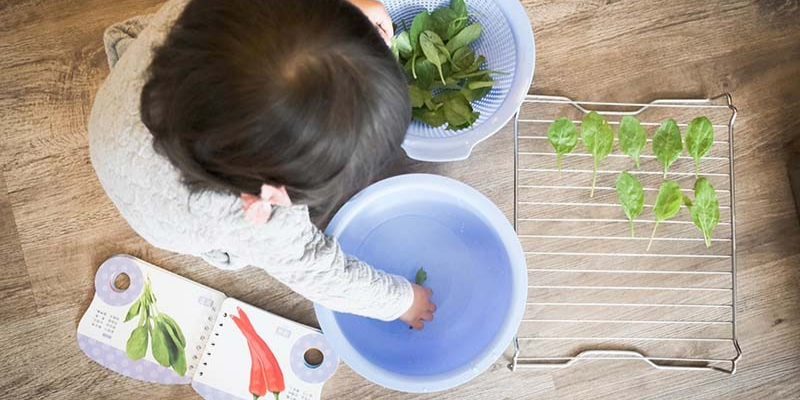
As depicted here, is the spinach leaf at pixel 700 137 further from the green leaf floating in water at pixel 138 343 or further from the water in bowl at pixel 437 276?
the green leaf floating in water at pixel 138 343

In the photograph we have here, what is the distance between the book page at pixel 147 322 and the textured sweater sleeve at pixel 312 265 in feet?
1.02

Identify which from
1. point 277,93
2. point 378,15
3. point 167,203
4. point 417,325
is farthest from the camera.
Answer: point 417,325

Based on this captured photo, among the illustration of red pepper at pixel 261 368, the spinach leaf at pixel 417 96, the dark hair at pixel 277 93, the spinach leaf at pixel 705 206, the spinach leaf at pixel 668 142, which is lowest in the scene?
the illustration of red pepper at pixel 261 368

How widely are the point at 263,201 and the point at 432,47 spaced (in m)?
0.41

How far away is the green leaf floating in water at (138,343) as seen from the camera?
39.1 inches

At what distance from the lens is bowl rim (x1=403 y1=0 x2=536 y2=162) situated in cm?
83

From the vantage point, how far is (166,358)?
0.99 meters

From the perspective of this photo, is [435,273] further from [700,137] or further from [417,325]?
[700,137]

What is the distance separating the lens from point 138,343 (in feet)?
3.26

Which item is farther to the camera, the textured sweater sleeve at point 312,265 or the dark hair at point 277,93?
the textured sweater sleeve at point 312,265

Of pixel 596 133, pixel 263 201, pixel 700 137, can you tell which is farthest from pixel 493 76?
pixel 263 201

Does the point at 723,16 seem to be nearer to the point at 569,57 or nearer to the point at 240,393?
the point at 569,57

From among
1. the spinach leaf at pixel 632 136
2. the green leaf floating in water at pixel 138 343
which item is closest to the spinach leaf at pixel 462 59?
Answer: the spinach leaf at pixel 632 136

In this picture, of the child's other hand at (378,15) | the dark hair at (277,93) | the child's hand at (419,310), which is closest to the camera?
Answer: the dark hair at (277,93)
